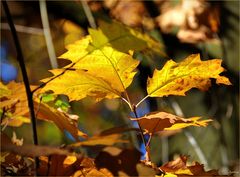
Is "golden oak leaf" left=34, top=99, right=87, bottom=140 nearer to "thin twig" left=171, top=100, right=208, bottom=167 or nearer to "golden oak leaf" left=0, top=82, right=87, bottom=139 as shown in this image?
"golden oak leaf" left=0, top=82, right=87, bottom=139

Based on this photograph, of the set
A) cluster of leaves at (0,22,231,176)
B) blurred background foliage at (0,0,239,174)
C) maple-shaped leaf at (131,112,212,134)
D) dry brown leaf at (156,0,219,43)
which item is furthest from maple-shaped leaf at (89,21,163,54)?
dry brown leaf at (156,0,219,43)

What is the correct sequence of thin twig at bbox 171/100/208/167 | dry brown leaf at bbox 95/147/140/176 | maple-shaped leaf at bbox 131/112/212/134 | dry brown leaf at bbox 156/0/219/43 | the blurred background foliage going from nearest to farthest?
dry brown leaf at bbox 95/147/140/176 < maple-shaped leaf at bbox 131/112/212/134 < thin twig at bbox 171/100/208/167 < the blurred background foliage < dry brown leaf at bbox 156/0/219/43

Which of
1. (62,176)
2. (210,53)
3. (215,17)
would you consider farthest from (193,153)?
(62,176)

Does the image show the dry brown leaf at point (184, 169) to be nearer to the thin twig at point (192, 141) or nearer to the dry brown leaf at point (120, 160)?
the dry brown leaf at point (120, 160)

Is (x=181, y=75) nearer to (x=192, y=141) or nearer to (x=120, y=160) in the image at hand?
(x=120, y=160)

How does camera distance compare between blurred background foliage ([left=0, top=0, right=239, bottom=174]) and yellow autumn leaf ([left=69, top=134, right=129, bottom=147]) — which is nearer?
yellow autumn leaf ([left=69, top=134, right=129, bottom=147])

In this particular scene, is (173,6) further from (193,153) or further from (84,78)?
(84,78)

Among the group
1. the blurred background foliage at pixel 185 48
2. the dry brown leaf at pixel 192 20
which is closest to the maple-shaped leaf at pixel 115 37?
the blurred background foliage at pixel 185 48
